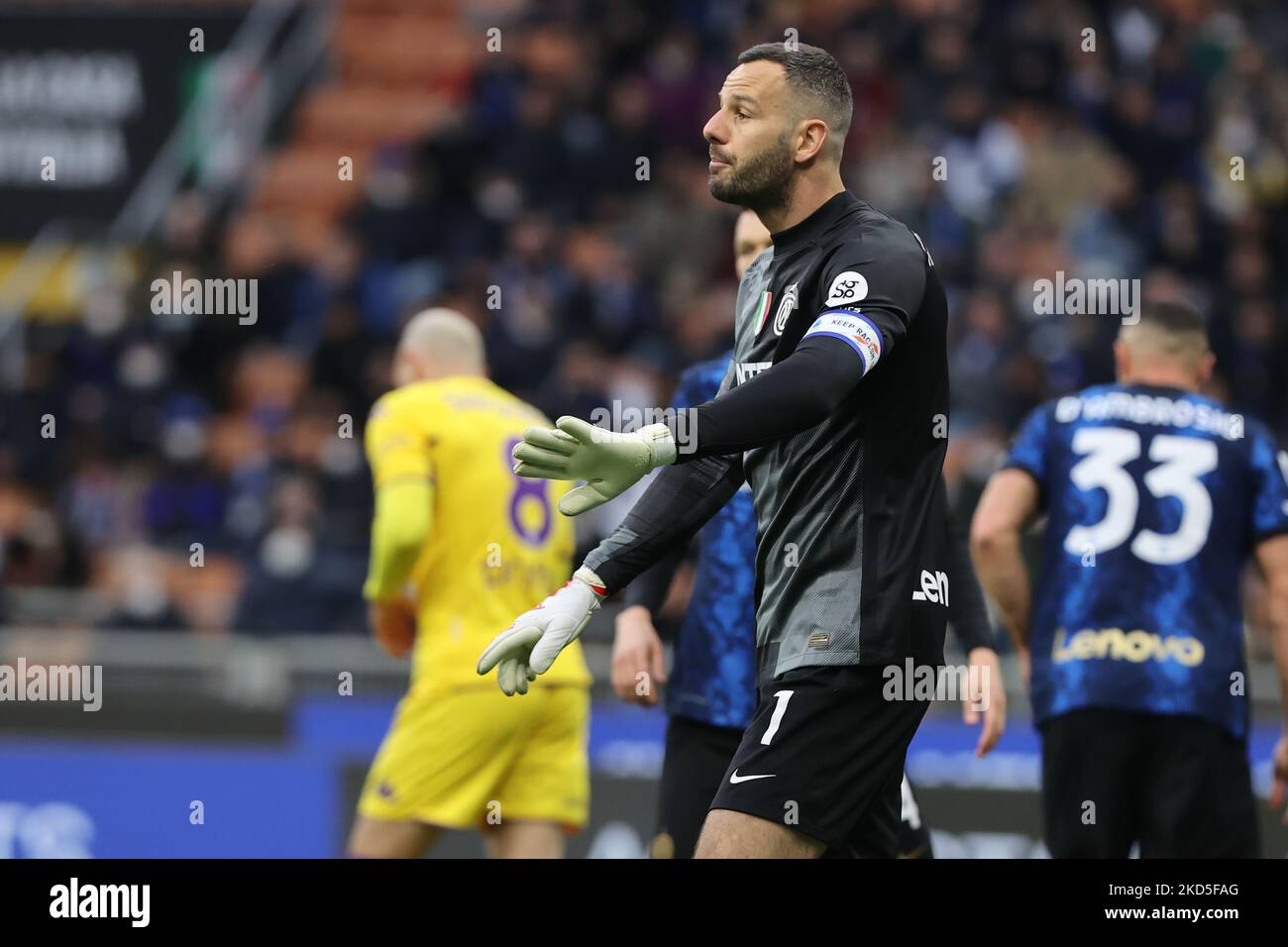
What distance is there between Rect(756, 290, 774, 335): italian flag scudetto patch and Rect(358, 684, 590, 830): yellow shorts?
2697 mm

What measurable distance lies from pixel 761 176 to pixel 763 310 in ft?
1.04

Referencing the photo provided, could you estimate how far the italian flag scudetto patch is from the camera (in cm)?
464

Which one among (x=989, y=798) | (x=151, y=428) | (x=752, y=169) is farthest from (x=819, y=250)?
(x=151, y=428)

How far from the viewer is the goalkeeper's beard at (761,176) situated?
462cm

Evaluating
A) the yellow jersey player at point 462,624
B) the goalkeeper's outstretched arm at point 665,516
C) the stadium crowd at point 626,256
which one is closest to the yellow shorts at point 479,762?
the yellow jersey player at point 462,624

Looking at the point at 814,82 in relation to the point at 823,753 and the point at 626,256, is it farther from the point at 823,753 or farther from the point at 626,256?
the point at 626,256

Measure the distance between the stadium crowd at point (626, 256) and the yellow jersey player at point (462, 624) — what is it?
4959mm

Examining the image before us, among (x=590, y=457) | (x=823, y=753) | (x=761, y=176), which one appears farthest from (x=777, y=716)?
(x=761, y=176)

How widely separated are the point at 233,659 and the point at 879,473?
6504 mm

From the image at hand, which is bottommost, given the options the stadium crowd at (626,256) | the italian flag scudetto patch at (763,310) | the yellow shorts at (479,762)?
the yellow shorts at (479,762)

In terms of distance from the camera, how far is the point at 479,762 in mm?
6992

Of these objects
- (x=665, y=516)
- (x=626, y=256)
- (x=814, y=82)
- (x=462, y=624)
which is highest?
(x=626, y=256)

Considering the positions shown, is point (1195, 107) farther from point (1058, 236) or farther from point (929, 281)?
point (929, 281)

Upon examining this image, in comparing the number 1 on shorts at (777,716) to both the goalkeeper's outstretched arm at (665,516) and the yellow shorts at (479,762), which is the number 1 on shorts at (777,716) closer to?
the goalkeeper's outstretched arm at (665,516)
